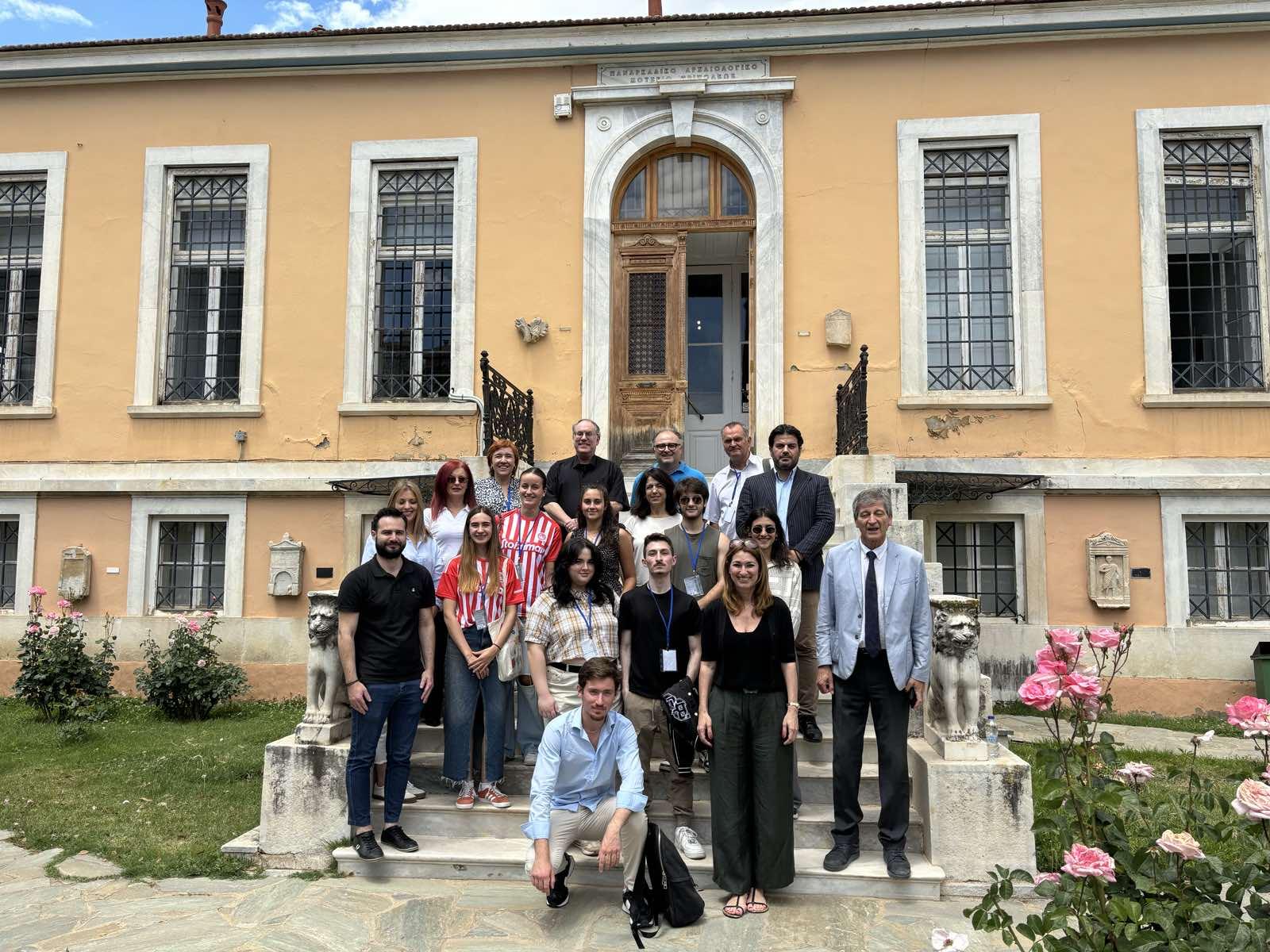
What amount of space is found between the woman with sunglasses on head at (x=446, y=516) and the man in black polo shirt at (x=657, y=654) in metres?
1.21

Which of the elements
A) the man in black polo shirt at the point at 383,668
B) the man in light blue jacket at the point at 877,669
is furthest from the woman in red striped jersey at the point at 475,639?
the man in light blue jacket at the point at 877,669

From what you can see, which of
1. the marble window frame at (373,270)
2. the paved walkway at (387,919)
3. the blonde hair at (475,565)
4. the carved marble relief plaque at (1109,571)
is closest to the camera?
the paved walkway at (387,919)

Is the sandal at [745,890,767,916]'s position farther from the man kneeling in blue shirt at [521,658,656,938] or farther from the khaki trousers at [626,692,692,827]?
the khaki trousers at [626,692,692,827]

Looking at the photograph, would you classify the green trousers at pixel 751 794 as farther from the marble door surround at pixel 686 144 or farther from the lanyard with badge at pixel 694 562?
the marble door surround at pixel 686 144

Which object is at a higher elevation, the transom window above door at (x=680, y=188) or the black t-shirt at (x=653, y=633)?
the transom window above door at (x=680, y=188)

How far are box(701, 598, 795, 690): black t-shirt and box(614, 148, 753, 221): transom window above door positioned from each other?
22.5ft

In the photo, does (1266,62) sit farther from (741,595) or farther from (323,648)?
(323,648)

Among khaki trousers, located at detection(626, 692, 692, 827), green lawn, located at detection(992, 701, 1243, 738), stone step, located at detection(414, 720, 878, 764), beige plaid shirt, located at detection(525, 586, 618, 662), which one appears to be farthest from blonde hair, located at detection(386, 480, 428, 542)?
green lawn, located at detection(992, 701, 1243, 738)

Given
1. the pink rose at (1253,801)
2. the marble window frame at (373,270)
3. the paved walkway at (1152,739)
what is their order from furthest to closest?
the marble window frame at (373,270)
the paved walkway at (1152,739)
the pink rose at (1253,801)

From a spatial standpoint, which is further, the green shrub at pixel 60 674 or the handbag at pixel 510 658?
the green shrub at pixel 60 674

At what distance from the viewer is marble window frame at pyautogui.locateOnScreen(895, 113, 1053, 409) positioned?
9469 millimetres

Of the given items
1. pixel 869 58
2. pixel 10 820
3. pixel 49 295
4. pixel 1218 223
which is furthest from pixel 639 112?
pixel 10 820

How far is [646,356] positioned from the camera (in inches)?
403

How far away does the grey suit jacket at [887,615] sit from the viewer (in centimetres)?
462
